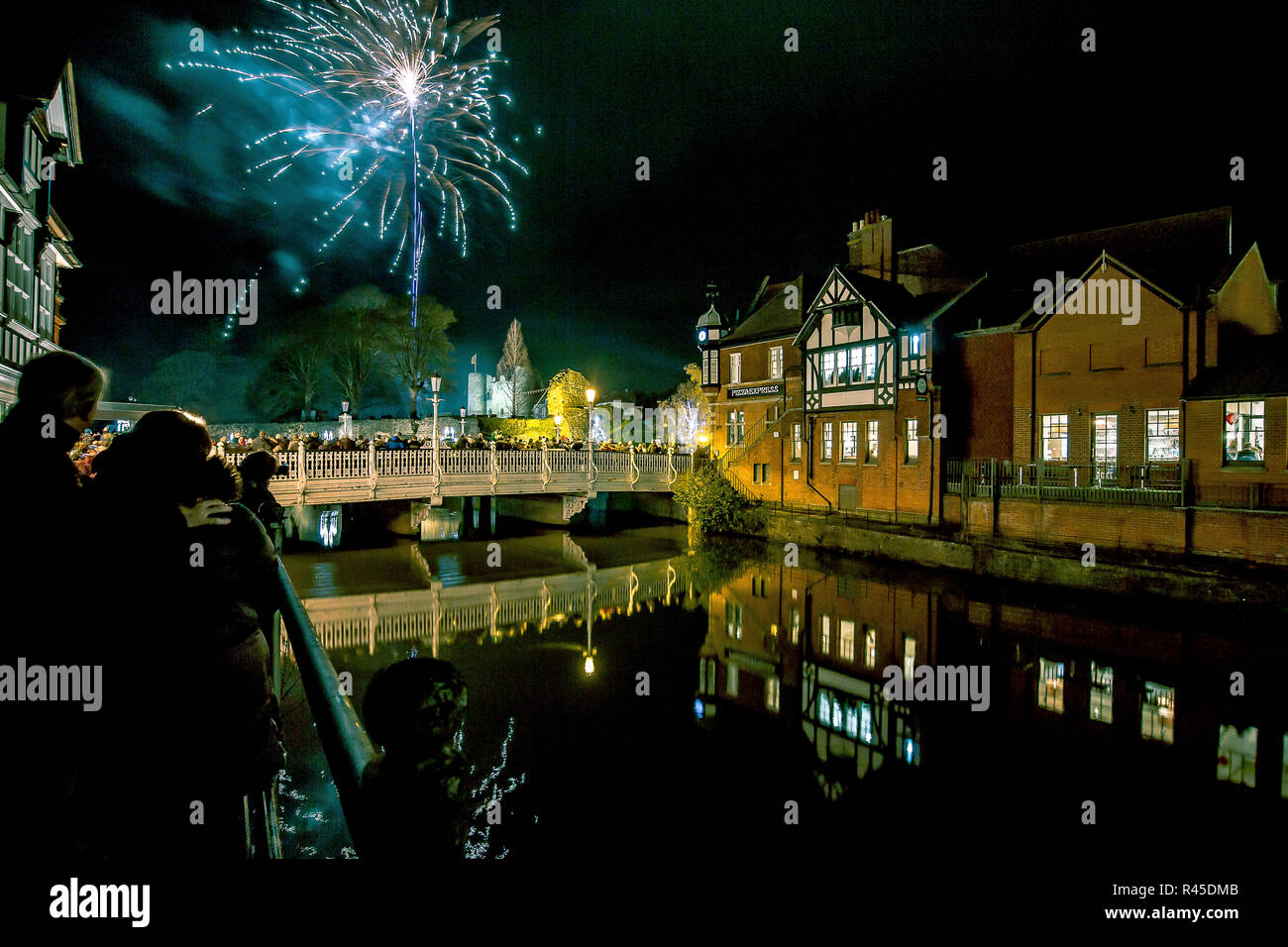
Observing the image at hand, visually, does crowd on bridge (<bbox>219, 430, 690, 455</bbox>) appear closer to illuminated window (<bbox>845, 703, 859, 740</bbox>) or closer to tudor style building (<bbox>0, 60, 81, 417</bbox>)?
tudor style building (<bbox>0, 60, 81, 417</bbox>)

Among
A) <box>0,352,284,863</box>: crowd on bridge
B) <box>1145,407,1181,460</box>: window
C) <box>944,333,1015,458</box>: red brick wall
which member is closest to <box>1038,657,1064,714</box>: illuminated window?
<box>1145,407,1181,460</box>: window

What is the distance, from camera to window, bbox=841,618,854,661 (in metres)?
14.1

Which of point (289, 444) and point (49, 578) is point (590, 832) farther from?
point (289, 444)

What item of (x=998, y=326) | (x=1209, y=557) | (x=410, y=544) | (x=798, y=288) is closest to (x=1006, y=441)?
(x=998, y=326)

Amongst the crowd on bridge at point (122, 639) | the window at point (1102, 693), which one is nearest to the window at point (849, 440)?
the window at point (1102, 693)

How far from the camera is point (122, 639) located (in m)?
2.39

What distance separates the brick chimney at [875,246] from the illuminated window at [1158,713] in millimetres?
22413

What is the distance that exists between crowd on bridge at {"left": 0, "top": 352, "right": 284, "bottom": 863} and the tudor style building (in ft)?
54.0

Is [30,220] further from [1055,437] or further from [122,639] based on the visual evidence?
[1055,437]

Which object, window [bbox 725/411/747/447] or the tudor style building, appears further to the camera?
window [bbox 725/411/747/447]

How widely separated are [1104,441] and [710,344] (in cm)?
1969

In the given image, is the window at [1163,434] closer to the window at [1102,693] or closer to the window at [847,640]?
the window at [1102,693]
